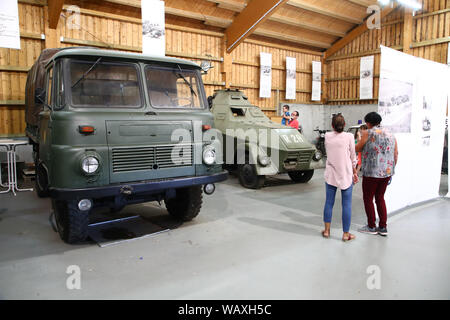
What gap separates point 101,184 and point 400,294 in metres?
3.03

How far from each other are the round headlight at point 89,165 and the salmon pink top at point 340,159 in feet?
8.62

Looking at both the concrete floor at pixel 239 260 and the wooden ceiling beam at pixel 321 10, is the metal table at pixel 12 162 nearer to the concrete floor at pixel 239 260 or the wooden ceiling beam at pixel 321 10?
the concrete floor at pixel 239 260

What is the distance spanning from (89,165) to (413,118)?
4758 millimetres

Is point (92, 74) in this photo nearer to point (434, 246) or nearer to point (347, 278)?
point (347, 278)

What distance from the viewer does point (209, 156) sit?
14.1ft

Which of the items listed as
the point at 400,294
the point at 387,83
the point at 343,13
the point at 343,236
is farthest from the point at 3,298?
the point at 343,13

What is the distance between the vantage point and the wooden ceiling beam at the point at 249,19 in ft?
34.2

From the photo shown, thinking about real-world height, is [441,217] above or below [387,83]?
below

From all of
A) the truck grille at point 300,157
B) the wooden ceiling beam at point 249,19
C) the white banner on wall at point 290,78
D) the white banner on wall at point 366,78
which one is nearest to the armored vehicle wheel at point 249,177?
the truck grille at point 300,157

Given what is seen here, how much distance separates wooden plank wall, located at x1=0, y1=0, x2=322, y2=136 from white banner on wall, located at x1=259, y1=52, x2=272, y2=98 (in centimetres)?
23

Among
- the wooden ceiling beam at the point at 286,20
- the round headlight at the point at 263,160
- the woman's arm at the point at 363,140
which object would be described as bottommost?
the round headlight at the point at 263,160

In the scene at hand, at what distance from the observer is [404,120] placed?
16.9 feet

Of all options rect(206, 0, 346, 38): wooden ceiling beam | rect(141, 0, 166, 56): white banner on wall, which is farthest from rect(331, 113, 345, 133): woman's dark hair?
rect(206, 0, 346, 38): wooden ceiling beam

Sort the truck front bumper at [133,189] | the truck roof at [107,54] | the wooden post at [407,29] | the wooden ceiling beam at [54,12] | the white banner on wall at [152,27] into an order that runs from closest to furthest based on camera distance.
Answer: the truck front bumper at [133,189] → the truck roof at [107,54] → the wooden ceiling beam at [54,12] → the white banner on wall at [152,27] → the wooden post at [407,29]
